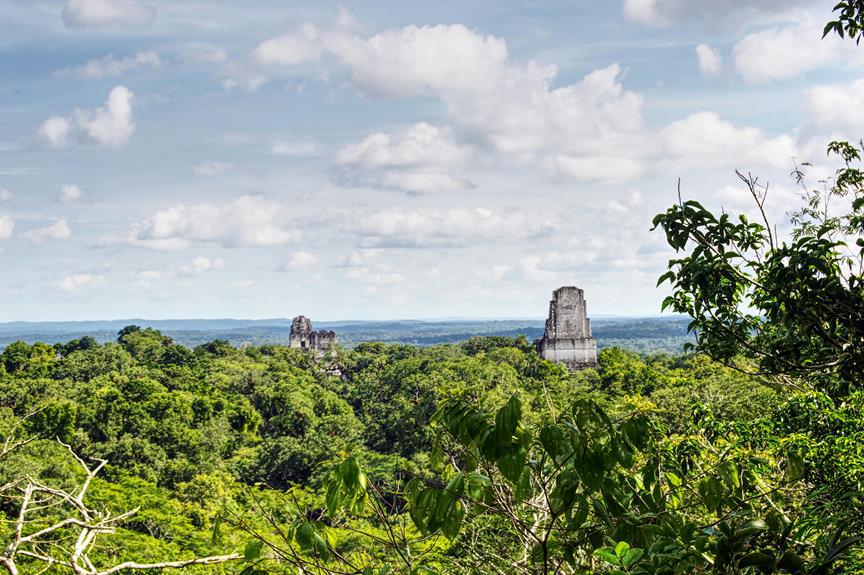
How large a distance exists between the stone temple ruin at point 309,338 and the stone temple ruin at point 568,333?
26199mm

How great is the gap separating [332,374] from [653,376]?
2817 centimetres

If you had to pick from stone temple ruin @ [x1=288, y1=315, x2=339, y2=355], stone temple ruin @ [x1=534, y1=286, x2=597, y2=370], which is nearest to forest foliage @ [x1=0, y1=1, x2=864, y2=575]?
stone temple ruin @ [x1=534, y1=286, x2=597, y2=370]

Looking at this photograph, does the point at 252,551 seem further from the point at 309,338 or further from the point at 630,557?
the point at 309,338

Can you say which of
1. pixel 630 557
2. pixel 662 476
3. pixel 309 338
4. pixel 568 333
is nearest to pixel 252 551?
pixel 630 557

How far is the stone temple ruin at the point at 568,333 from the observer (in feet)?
179

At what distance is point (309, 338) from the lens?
271 ft

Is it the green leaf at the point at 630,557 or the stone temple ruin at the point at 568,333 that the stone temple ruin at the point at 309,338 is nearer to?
the stone temple ruin at the point at 568,333

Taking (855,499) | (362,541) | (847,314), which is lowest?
(362,541)

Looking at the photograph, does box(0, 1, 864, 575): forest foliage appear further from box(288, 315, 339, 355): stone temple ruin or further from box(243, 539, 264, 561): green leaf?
box(288, 315, 339, 355): stone temple ruin

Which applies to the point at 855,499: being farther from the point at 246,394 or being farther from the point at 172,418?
the point at 246,394

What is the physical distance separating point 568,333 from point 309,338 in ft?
118

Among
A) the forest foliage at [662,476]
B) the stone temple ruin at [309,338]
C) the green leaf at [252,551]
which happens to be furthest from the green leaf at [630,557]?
the stone temple ruin at [309,338]

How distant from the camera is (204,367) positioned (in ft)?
165

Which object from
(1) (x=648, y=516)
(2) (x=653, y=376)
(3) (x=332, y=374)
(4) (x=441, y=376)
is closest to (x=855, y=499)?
Result: (1) (x=648, y=516)
